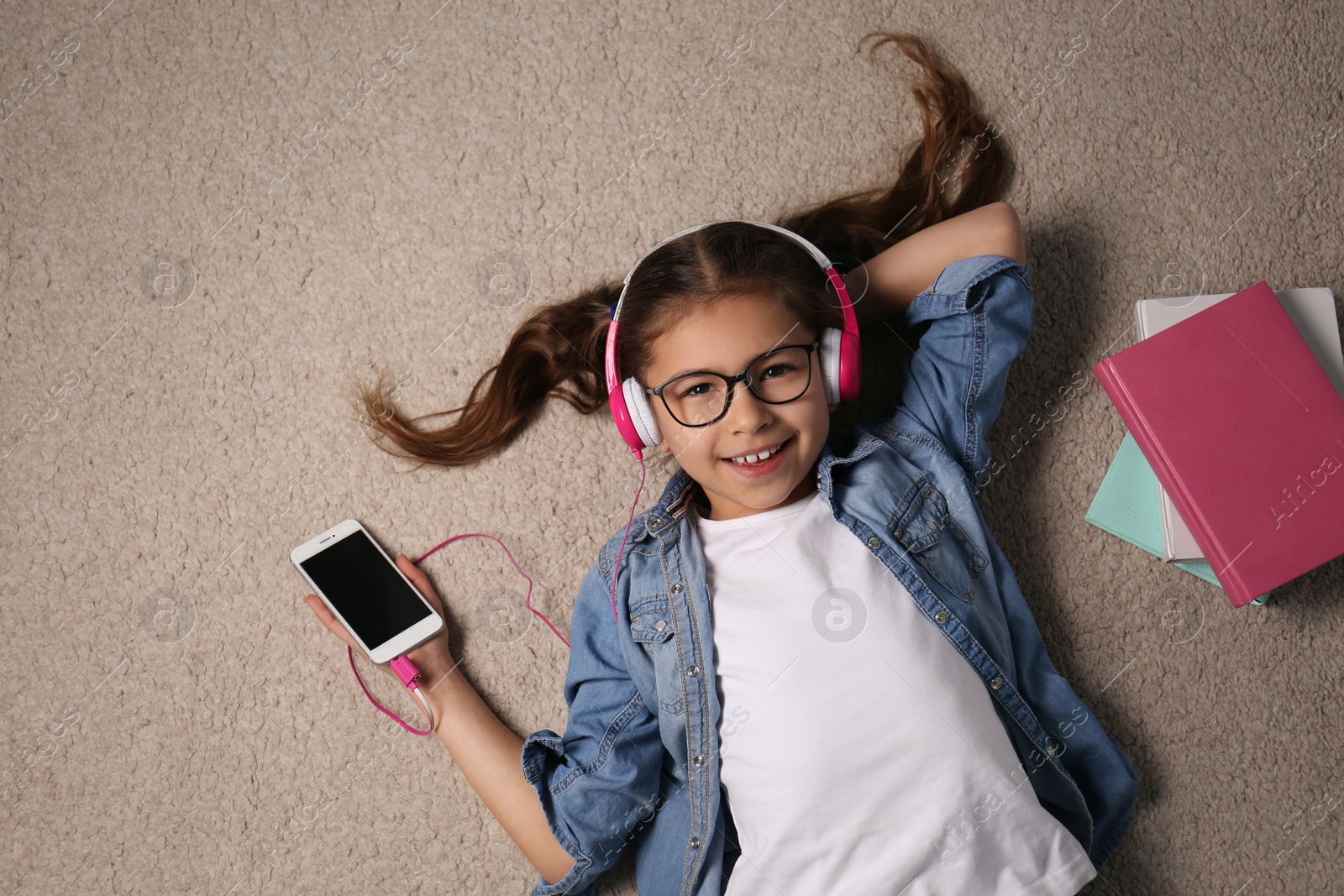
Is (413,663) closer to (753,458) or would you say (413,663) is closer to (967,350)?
(753,458)

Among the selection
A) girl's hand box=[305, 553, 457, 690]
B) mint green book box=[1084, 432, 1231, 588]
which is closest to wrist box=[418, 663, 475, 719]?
girl's hand box=[305, 553, 457, 690]

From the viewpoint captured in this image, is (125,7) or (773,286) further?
(125,7)

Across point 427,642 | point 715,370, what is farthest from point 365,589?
point 715,370

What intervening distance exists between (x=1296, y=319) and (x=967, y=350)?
51 centimetres

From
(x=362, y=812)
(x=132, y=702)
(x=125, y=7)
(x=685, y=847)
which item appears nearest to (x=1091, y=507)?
(x=685, y=847)

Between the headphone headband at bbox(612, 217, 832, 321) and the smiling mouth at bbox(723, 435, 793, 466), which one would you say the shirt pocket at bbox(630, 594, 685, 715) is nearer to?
the smiling mouth at bbox(723, 435, 793, 466)

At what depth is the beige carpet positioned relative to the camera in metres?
1.15

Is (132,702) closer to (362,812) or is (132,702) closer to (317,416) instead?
(362,812)

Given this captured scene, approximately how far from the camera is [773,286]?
3.13 feet

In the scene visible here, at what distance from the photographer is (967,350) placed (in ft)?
3.33

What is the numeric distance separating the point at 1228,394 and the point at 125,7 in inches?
63.8

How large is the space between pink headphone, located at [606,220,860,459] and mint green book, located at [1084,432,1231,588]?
1.46ft

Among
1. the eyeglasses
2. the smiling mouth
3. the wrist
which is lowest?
the wrist

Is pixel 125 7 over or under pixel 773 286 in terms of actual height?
over
